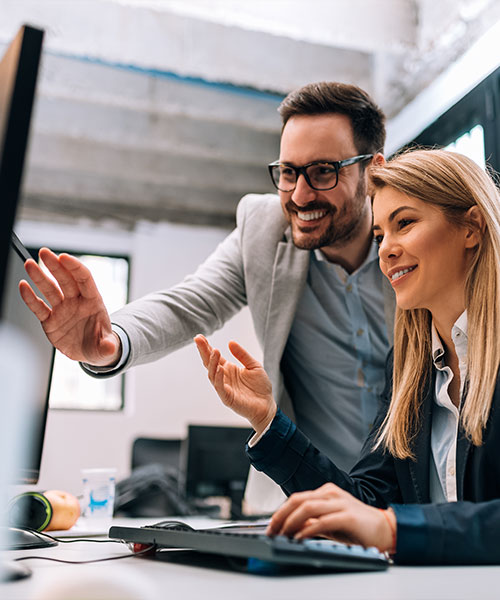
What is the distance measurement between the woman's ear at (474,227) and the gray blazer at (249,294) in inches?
17.7

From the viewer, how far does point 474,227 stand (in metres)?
1.25

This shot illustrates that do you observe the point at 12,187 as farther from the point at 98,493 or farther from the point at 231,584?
the point at 98,493

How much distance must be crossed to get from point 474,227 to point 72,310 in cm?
82

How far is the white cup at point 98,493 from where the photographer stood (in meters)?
1.79

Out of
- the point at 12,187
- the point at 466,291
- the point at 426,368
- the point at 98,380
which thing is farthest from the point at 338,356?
the point at 98,380

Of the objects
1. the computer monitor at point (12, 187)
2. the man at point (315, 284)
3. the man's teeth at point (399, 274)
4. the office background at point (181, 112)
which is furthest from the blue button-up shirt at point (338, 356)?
the computer monitor at point (12, 187)

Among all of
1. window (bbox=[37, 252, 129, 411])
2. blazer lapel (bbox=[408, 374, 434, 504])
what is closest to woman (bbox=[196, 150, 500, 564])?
blazer lapel (bbox=[408, 374, 434, 504])

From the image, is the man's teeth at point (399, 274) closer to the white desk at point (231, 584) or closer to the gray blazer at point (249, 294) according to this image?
the gray blazer at point (249, 294)

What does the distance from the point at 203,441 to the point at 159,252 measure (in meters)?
3.25

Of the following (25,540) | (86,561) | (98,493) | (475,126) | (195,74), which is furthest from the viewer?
(195,74)

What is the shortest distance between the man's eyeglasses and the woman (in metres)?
0.35

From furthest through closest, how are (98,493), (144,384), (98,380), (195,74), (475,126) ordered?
(98,380)
(144,384)
(195,74)
(475,126)
(98,493)

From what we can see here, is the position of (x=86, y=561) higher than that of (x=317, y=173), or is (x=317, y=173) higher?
(x=317, y=173)

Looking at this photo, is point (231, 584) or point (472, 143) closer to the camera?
point (231, 584)
